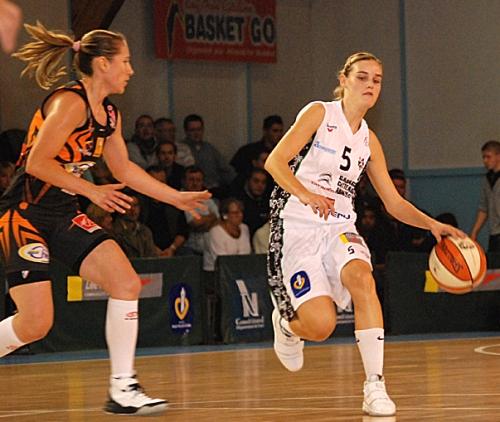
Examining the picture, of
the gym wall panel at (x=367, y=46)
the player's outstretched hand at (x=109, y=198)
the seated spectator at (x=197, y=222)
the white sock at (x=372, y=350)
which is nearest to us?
the player's outstretched hand at (x=109, y=198)

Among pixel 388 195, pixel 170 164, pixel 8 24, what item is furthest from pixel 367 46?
pixel 8 24

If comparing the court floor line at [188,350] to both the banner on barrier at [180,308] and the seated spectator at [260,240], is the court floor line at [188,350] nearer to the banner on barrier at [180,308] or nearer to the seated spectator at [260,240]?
the banner on barrier at [180,308]

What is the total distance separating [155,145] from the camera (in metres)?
13.5

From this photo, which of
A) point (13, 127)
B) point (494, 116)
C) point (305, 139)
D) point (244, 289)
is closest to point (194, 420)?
point (305, 139)

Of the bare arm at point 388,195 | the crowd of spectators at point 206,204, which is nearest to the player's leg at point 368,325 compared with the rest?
the bare arm at point 388,195

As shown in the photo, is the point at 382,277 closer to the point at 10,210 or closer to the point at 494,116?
the point at 494,116

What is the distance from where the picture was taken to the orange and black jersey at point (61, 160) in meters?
6.09

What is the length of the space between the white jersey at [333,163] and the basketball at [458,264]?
487 millimetres

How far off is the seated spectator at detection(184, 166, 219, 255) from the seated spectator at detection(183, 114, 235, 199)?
1114mm

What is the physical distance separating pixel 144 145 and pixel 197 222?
1.09 metres

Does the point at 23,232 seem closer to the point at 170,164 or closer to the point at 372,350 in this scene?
the point at 372,350

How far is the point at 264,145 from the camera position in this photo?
1442 cm

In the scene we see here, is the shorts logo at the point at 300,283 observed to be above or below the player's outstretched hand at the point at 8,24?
below

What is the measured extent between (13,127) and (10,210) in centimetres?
793
